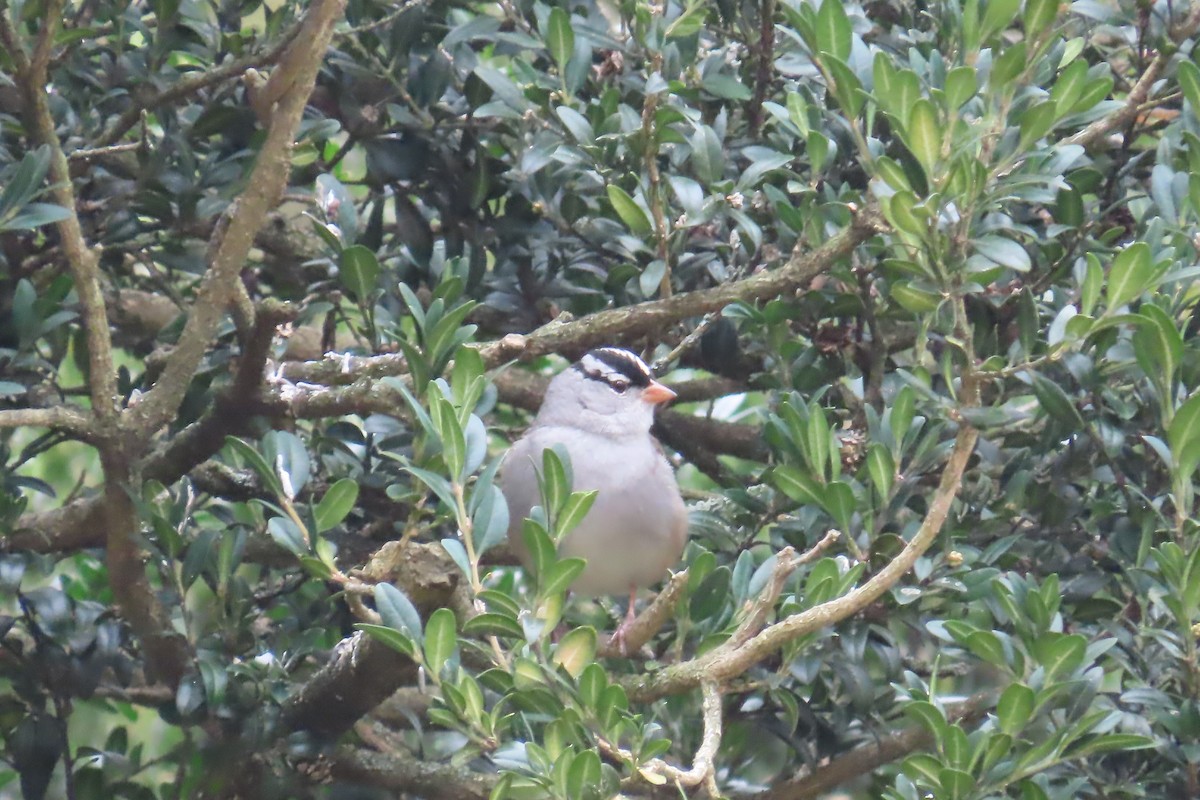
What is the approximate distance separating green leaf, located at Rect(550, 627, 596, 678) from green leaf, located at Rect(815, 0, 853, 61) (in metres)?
1.15

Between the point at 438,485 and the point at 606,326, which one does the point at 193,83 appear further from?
the point at 438,485

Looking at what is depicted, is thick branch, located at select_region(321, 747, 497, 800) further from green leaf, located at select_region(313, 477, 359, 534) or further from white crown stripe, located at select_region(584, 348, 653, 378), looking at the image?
white crown stripe, located at select_region(584, 348, 653, 378)

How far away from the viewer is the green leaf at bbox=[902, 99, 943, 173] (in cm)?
231

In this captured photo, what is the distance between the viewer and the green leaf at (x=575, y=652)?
87.8 inches

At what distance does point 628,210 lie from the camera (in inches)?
117

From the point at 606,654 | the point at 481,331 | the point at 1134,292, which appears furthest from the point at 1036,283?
the point at 481,331

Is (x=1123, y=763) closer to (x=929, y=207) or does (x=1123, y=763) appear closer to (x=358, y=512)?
(x=929, y=207)

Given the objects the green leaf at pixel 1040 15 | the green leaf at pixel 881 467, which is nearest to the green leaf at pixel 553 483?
the green leaf at pixel 881 467

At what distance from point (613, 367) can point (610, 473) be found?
1.15 ft

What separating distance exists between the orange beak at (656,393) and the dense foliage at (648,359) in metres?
0.18

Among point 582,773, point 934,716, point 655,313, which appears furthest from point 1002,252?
point 582,773

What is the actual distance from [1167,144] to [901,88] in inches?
34.6

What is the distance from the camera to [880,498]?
2.75m

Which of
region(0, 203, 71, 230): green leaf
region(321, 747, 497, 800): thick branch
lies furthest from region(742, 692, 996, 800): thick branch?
region(0, 203, 71, 230): green leaf
